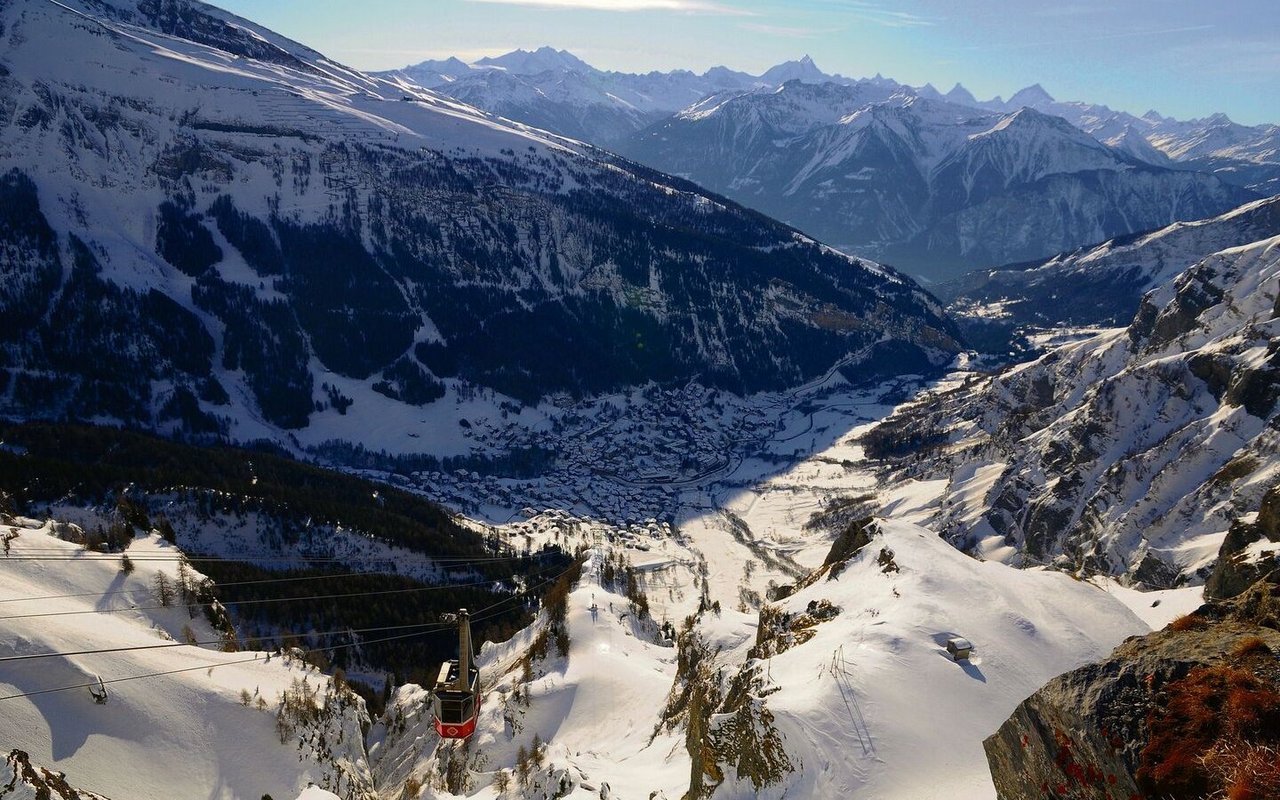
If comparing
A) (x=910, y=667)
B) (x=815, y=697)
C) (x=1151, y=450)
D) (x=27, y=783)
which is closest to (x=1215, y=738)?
(x=815, y=697)

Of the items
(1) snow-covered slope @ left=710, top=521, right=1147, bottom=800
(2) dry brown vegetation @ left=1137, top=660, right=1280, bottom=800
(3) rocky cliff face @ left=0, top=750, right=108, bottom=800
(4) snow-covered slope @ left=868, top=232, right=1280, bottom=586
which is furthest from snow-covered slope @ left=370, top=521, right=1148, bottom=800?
(4) snow-covered slope @ left=868, top=232, right=1280, bottom=586

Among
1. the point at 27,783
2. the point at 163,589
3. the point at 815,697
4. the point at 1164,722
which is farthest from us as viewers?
the point at 163,589

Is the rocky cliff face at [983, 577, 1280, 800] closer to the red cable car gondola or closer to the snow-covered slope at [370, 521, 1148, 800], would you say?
the snow-covered slope at [370, 521, 1148, 800]

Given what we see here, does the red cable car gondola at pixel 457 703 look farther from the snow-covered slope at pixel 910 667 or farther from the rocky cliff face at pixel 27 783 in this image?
the rocky cliff face at pixel 27 783

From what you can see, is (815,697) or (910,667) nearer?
(815,697)

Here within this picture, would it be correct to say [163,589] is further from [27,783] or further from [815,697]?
[815,697]

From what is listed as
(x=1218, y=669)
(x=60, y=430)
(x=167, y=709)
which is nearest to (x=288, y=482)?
(x=60, y=430)

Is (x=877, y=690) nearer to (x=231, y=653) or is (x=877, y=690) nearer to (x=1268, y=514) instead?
(x=1268, y=514)

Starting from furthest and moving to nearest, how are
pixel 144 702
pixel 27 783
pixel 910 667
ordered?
pixel 144 702
pixel 27 783
pixel 910 667
